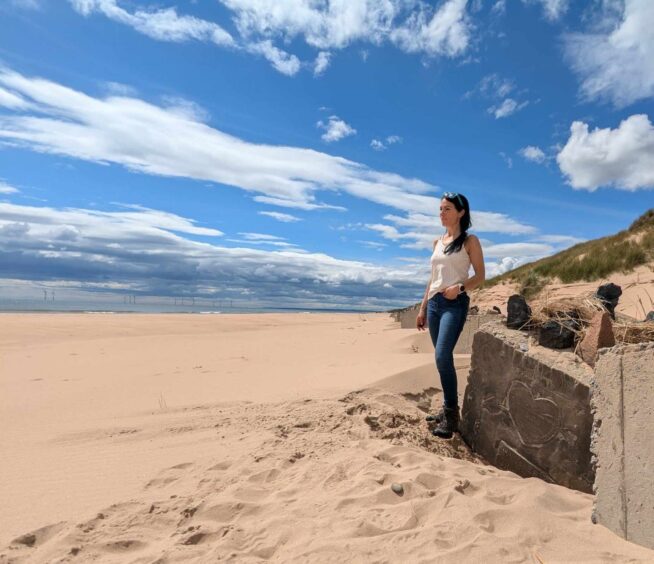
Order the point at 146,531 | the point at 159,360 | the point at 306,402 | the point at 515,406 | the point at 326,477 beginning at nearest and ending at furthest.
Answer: the point at 146,531 → the point at 326,477 → the point at 515,406 → the point at 306,402 → the point at 159,360

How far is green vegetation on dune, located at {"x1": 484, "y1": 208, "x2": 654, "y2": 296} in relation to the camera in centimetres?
1395

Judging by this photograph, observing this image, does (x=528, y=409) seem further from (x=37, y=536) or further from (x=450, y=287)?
(x=37, y=536)

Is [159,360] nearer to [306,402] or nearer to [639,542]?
[306,402]

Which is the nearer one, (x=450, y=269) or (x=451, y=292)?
(x=451, y=292)

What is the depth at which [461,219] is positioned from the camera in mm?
4035

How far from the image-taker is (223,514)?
2.71m

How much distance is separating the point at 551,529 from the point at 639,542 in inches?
15.4

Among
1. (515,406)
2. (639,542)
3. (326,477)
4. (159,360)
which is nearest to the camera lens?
(639,542)

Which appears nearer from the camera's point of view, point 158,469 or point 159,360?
point 158,469

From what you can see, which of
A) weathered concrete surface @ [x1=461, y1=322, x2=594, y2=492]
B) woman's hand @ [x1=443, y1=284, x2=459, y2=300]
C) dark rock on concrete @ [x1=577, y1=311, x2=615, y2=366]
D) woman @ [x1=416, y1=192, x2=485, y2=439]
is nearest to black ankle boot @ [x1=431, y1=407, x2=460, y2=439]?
woman @ [x1=416, y1=192, x2=485, y2=439]

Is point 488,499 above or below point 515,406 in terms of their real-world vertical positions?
below

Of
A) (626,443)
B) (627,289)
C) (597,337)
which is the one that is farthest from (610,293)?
(627,289)

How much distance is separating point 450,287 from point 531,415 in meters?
1.12

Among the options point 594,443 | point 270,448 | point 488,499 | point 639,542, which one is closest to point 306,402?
point 270,448
